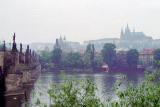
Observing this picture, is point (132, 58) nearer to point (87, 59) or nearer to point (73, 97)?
point (87, 59)

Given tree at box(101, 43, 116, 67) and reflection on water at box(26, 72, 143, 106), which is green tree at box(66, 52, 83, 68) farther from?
reflection on water at box(26, 72, 143, 106)

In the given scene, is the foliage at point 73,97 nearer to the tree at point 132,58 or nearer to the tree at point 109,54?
the tree at point 132,58

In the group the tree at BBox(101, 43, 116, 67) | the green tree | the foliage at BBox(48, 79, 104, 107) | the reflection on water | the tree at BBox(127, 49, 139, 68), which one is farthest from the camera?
the tree at BBox(101, 43, 116, 67)

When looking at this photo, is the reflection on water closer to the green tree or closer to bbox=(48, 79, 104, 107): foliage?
bbox=(48, 79, 104, 107): foliage

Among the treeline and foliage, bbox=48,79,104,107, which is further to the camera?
the treeline

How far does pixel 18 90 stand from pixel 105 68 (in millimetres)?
85398

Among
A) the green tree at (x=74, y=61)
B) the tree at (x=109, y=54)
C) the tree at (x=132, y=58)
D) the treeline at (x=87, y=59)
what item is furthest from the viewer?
the tree at (x=109, y=54)

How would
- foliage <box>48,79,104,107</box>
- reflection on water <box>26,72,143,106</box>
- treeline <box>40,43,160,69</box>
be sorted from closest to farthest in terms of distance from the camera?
foliage <box>48,79,104,107</box>
reflection on water <box>26,72,143,106</box>
treeline <box>40,43,160,69</box>

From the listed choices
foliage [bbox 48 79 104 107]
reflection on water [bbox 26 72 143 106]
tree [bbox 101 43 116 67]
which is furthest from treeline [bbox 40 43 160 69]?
foliage [bbox 48 79 104 107]

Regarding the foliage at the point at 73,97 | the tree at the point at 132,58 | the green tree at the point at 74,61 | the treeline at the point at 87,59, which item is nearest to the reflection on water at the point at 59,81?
the foliage at the point at 73,97

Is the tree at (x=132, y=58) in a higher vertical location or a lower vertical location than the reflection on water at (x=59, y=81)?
higher

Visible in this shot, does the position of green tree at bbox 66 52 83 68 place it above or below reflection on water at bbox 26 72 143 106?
above

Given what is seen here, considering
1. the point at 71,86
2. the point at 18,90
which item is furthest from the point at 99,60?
the point at 71,86

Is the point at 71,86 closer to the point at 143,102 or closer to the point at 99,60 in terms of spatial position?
the point at 143,102
